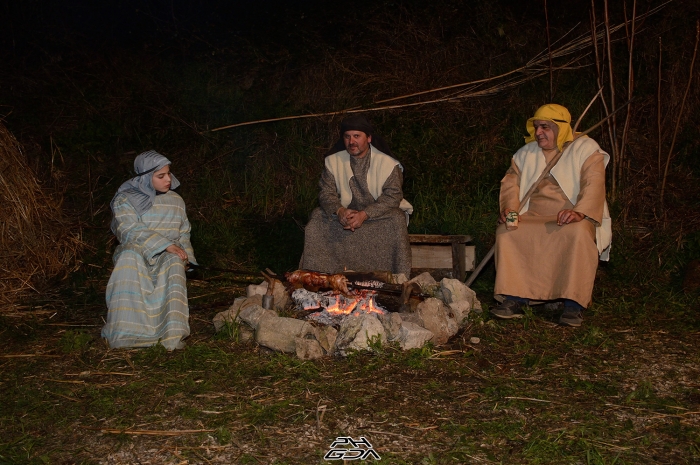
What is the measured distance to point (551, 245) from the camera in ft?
21.5

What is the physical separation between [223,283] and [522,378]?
3750 millimetres

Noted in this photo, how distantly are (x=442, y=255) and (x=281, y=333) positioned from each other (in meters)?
2.37

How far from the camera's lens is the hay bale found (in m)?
7.66

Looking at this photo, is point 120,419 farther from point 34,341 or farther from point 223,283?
point 223,283

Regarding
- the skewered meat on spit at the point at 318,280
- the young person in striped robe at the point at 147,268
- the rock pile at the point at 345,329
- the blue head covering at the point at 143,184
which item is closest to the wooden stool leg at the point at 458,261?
the rock pile at the point at 345,329

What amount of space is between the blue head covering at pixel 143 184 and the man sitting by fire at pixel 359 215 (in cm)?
162

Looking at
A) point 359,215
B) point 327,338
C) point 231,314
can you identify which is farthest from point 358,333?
point 359,215

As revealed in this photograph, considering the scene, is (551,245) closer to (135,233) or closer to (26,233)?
(135,233)

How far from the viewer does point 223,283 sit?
26.2 feet

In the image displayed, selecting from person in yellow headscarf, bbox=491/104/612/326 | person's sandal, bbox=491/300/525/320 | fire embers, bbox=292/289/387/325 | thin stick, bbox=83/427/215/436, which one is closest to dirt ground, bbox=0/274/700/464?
thin stick, bbox=83/427/215/436

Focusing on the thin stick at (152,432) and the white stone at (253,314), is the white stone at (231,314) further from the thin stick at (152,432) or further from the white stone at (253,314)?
the thin stick at (152,432)

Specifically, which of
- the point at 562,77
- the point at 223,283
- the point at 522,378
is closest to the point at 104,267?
the point at 223,283

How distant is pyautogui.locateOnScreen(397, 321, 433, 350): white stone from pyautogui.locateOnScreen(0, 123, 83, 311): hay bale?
12.8 ft

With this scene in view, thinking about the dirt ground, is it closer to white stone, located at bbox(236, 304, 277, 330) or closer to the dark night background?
the dark night background
